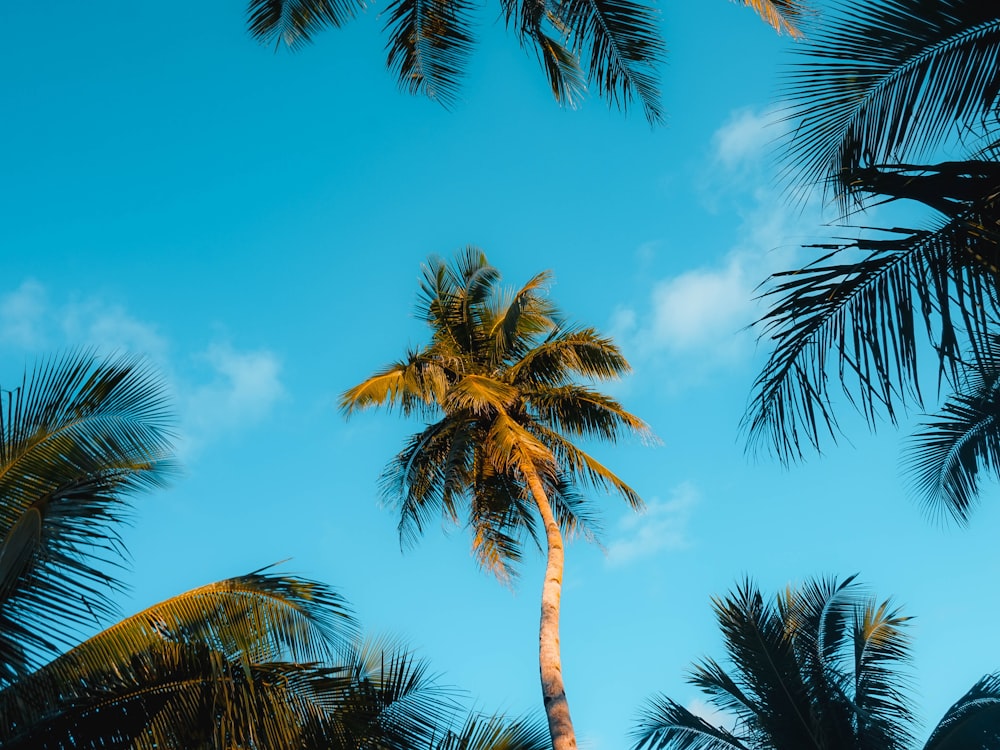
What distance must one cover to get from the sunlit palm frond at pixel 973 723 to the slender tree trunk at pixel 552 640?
537 cm

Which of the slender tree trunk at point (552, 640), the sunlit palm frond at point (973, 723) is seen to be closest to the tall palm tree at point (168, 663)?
the slender tree trunk at point (552, 640)

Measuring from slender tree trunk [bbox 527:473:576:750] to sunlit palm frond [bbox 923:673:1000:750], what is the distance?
5366mm

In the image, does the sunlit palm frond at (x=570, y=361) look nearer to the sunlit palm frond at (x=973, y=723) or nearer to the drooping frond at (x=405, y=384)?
the drooping frond at (x=405, y=384)

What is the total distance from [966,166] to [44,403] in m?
6.69

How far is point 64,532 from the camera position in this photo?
6.05 m

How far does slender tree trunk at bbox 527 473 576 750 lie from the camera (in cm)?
1023

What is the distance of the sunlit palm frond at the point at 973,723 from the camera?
Answer: 1209 centimetres

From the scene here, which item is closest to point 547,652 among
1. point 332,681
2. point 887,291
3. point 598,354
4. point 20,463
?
point 332,681

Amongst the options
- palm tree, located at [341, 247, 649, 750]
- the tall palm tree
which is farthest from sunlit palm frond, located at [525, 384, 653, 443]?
the tall palm tree

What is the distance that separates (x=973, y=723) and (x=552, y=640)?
18.7 feet

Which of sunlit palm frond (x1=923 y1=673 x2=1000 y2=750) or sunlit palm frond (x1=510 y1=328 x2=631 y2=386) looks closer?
sunlit palm frond (x1=923 y1=673 x2=1000 y2=750)

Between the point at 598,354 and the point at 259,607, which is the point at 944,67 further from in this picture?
the point at 598,354

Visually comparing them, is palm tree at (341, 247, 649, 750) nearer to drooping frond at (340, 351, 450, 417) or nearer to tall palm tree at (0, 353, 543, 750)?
drooping frond at (340, 351, 450, 417)

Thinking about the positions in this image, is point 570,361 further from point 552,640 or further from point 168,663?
point 168,663
